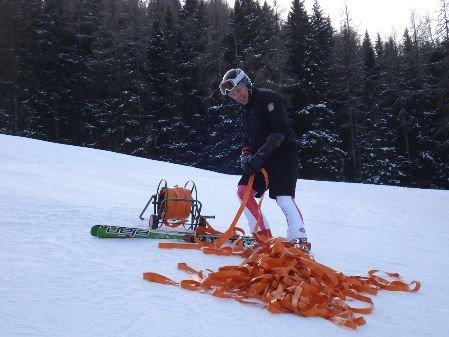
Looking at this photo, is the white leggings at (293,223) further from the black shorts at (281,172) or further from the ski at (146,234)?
the ski at (146,234)

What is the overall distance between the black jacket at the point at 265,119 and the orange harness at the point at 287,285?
1.45 meters

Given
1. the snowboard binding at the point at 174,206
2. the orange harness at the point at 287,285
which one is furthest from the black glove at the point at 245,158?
the orange harness at the point at 287,285

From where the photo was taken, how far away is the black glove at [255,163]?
4707 millimetres

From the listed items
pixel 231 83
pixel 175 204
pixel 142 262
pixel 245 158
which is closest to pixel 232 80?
pixel 231 83

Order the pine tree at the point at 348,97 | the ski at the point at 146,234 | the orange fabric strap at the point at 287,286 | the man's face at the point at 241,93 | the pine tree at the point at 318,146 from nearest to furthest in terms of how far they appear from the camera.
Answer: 1. the orange fabric strap at the point at 287,286
2. the ski at the point at 146,234
3. the man's face at the point at 241,93
4. the pine tree at the point at 318,146
5. the pine tree at the point at 348,97

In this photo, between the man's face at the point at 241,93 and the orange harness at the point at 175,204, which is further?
the orange harness at the point at 175,204

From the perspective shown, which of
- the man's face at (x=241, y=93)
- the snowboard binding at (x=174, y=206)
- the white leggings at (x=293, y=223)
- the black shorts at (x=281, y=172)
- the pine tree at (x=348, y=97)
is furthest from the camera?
the pine tree at (x=348, y=97)

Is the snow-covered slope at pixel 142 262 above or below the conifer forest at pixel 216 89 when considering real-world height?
below

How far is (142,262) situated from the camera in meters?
3.83

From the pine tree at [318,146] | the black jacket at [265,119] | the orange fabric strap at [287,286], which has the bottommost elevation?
→ the orange fabric strap at [287,286]

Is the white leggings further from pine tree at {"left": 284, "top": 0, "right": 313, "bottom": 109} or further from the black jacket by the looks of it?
pine tree at {"left": 284, "top": 0, "right": 313, "bottom": 109}

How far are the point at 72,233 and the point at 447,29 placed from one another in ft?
117

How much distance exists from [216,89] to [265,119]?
32670 millimetres

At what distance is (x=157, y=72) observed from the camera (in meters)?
39.3
